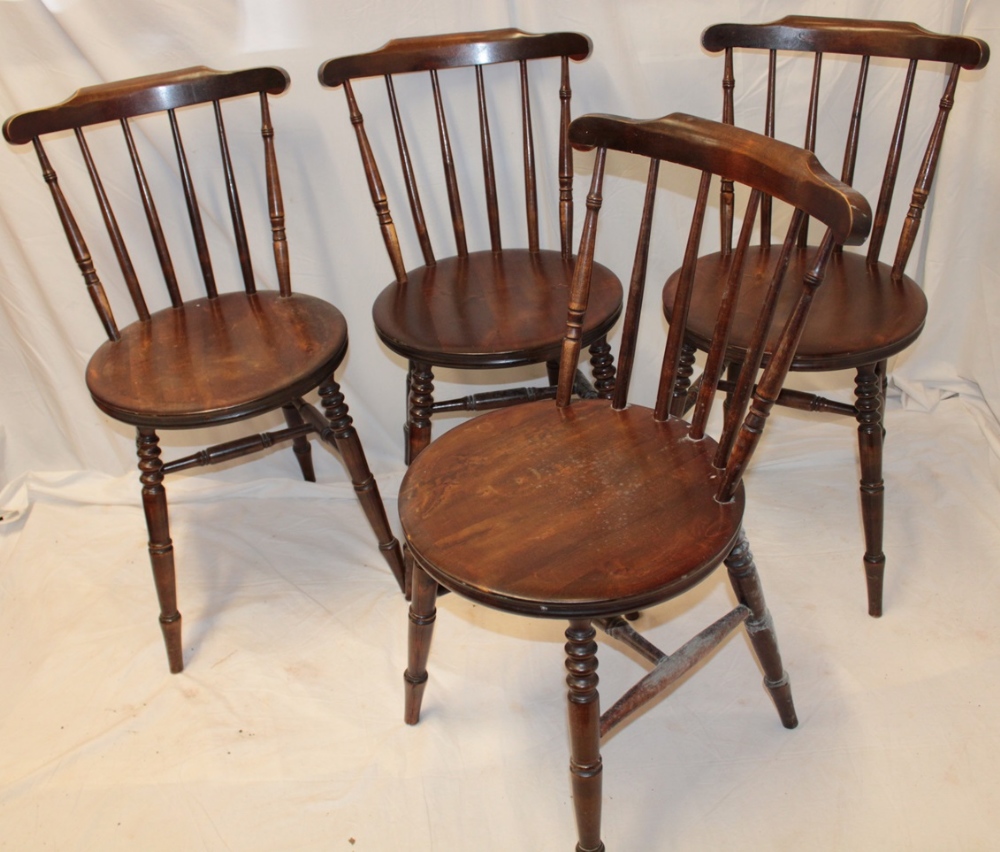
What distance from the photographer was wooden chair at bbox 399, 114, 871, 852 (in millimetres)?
1173

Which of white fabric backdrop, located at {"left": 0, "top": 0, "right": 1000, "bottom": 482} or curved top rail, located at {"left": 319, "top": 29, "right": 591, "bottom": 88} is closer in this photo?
curved top rail, located at {"left": 319, "top": 29, "right": 591, "bottom": 88}

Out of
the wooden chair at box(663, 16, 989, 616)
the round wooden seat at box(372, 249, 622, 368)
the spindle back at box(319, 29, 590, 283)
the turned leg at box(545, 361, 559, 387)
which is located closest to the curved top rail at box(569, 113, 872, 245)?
the wooden chair at box(663, 16, 989, 616)

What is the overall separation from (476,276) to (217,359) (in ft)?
1.77

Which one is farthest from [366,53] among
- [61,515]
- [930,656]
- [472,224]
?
[930,656]

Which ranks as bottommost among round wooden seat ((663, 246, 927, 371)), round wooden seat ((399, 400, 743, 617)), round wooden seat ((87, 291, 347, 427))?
round wooden seat ((399, 400, 743, 617))

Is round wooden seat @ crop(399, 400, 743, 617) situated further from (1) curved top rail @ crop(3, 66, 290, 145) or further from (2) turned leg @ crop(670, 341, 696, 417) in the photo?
(1) curved top rail @ crop(3, 66, 290, 145)

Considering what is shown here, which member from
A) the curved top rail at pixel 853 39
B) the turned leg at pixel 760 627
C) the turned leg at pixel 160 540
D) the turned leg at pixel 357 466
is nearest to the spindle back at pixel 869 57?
the curved top rail at pixel 853 39

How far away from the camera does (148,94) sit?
1749 millimetres

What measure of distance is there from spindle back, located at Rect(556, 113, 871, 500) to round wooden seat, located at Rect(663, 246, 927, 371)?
214 mm

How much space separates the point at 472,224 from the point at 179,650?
1.12m

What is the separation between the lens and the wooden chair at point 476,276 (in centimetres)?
169

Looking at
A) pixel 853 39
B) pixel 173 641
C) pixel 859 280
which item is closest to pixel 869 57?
pixel 853 39

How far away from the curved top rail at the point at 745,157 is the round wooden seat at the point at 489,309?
1.22 ft

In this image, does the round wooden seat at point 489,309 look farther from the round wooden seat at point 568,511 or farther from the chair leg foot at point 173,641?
the chair leg foot at point 173,641
